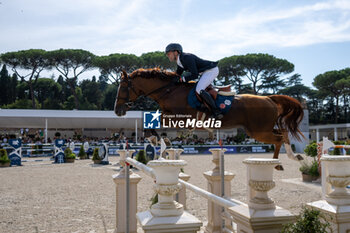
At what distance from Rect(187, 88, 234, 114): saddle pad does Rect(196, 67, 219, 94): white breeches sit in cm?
8

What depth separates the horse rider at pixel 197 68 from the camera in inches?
89.2

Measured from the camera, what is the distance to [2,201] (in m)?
4.85

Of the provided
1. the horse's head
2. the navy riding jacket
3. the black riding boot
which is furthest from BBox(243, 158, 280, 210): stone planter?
the horse's head

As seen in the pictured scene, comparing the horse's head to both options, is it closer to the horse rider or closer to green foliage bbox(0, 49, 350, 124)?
the horse rider

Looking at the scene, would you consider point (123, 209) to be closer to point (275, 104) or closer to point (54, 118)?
point (275, 104)

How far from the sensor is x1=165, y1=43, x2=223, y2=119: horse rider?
2.27 meters

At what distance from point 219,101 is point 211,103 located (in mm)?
97

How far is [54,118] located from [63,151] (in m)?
6.90

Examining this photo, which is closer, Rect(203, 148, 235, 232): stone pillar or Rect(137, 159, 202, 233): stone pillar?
Rect(137, 159, 202, 233): stone pillar

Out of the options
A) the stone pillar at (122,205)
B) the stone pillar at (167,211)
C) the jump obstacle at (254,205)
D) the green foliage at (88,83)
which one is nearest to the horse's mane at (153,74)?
the stone pillar at (122,205)

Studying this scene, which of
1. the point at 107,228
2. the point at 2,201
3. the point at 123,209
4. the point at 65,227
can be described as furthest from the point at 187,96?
the point at 2,201

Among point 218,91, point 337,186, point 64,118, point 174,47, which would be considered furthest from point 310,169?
point 64,118

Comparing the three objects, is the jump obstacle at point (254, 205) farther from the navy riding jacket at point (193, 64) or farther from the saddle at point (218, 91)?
the navy riding jacket at point (193, 64)

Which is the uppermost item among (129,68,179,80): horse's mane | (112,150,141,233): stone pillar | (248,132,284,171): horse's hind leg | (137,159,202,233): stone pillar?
(129,68,179,80): horse's mane
